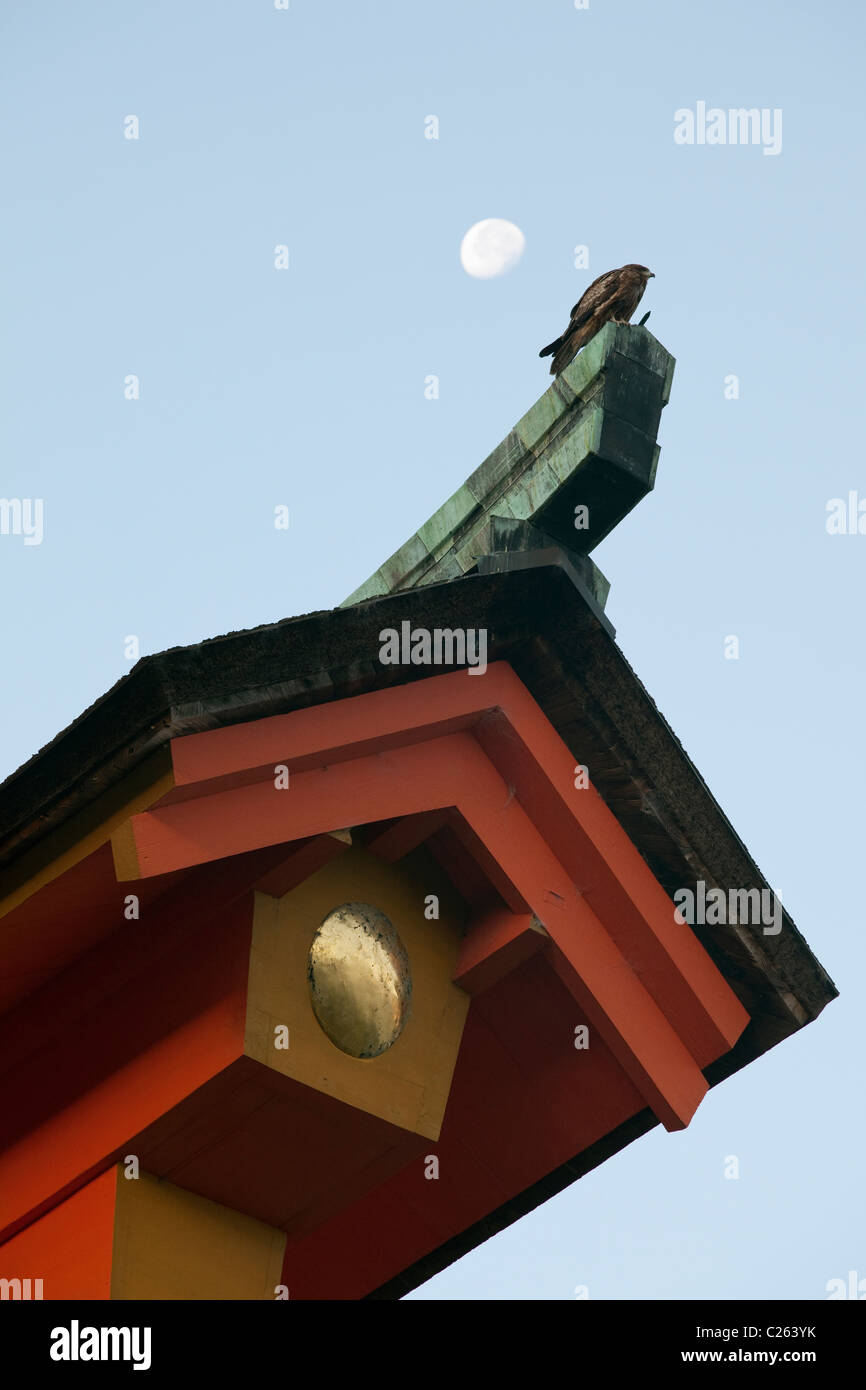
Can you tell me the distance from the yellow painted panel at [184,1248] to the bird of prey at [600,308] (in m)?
4.10

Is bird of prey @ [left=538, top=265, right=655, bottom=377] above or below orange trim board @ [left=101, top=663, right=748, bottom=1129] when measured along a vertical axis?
above

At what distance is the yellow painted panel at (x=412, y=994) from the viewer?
7176mm

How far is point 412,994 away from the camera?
25.4 ft

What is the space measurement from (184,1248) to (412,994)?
139 centimetres

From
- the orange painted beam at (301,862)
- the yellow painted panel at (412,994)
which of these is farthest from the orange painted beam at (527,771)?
the yellow painted panel at (412,994)

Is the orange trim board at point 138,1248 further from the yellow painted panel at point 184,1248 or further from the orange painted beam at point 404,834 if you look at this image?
the orange painted beam at point 404,834

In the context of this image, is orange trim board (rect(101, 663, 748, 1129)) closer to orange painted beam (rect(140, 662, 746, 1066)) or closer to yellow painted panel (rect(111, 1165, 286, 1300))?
orange painted beam (rect(140, 662, 746, 1066))

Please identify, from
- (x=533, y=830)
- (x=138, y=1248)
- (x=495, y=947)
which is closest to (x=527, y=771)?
(x=533, y=830)

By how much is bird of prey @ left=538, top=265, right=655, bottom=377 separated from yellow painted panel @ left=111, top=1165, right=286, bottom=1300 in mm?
4100

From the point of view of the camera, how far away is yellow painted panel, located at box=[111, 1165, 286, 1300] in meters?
7.01

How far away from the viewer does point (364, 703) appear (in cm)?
735

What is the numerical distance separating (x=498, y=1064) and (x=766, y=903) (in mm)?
1455

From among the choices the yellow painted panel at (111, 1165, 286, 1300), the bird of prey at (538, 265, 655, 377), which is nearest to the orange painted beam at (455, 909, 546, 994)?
the yellow painted panel at (111, 1165, 286, 1300)

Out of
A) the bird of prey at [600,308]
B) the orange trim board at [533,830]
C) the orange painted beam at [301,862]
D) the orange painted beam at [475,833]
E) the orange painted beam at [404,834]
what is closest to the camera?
the orange painted beam at [475,833]
